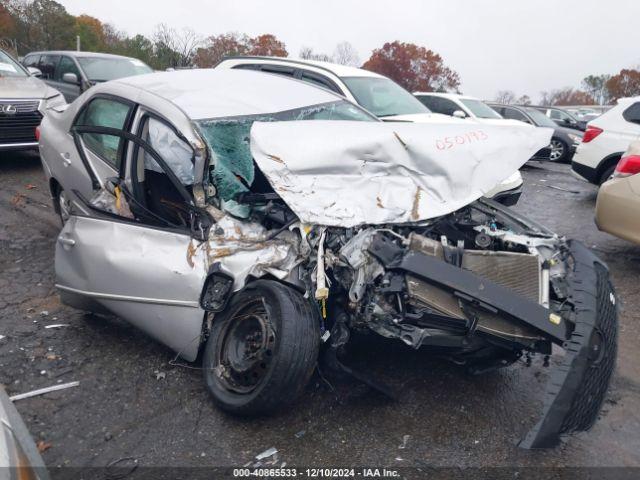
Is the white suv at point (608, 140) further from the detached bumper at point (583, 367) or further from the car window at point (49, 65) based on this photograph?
the car window at point (49, 65)

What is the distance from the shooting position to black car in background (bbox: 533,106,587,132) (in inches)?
617

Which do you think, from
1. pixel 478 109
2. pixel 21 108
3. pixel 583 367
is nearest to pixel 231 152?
pixel 583 367

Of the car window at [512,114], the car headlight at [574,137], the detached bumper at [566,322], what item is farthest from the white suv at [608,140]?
the car window at [512,114]

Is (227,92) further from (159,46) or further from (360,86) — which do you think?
(159,46)

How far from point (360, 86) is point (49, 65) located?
6.41 m

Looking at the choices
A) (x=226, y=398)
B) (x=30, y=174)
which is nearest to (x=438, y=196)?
(x=226, y=398)

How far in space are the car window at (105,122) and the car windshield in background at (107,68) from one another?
557cm

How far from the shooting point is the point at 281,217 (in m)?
3.10

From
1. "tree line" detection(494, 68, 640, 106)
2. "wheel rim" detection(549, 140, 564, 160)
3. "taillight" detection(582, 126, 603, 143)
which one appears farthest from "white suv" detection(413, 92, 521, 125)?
"tree line" detection(494, 68, 640, 106)

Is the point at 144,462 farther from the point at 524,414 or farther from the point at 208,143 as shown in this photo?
the point at 524,414

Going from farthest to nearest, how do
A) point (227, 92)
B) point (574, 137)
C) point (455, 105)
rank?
point (574, 137)
point (455, 105)
point (227, 92)

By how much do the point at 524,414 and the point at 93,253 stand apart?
9.02 feet

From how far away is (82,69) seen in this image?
9.27m

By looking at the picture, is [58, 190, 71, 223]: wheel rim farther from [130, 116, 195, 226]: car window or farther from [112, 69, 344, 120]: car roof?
[130, 116, 195, 226]: car window
